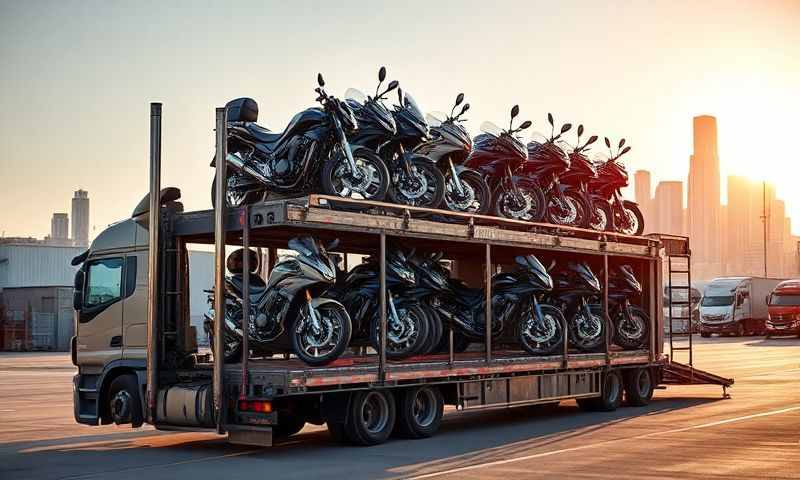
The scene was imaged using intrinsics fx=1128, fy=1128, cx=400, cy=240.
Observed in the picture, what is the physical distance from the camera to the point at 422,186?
50.8 ft

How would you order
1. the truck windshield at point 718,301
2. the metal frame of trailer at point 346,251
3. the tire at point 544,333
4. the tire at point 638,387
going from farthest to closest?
the truck windshield at point 718,301 → the tire at point 638,387 → the tire at point 544,333 → the metal frame of trailer at point 346,251

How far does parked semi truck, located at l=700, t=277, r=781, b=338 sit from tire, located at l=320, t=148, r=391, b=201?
149 ft

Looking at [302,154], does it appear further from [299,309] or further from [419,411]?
[419,411]

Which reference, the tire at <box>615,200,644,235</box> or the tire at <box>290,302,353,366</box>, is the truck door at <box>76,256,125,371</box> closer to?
the tire at <box>290,302,353,366</box>

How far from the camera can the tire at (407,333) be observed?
14617 mm

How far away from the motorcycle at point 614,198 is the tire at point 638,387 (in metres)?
2.57

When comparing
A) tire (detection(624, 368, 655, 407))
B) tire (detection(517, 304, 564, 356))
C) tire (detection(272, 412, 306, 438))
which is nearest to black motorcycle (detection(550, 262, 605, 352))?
tire (detection(517, 304, 564, 356))

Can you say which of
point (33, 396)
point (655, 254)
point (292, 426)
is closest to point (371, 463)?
point (292, 426)

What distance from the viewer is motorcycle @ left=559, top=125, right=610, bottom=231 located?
1922cm

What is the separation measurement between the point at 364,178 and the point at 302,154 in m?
0.86

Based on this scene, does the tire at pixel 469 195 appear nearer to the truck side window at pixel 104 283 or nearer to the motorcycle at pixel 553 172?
the motorcycle at pixel 553 172

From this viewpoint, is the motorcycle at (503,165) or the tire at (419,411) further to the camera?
the motorcycle at (503,165)

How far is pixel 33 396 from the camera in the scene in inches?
882

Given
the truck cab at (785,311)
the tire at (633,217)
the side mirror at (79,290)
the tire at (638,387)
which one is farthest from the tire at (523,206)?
the truck cab at (785,311)
